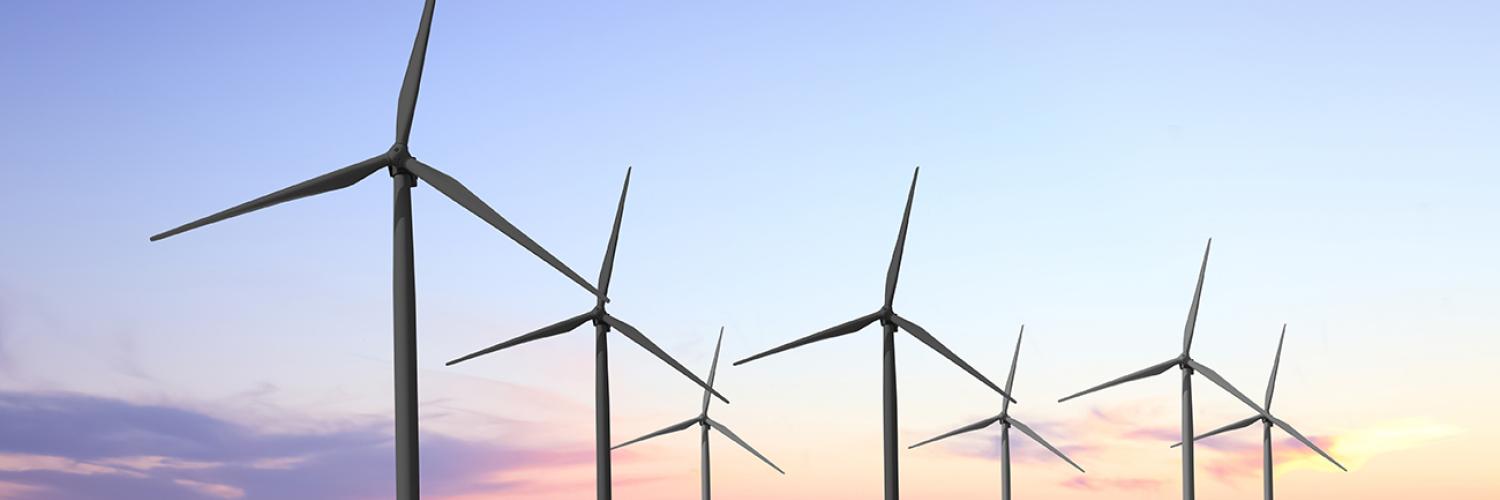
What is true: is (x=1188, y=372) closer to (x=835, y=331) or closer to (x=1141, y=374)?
(x=1141, y=374)

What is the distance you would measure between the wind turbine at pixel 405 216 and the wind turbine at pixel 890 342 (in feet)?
59.6

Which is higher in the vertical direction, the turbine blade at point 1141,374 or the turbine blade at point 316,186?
the turbine blade at point 1141,374

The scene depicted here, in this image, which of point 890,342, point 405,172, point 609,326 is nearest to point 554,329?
point 609,326

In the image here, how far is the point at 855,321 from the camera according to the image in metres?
58.5

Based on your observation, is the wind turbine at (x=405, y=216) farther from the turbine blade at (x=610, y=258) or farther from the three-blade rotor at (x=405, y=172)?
the turbine blade at (x=610, y=258)

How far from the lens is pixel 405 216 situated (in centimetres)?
3362

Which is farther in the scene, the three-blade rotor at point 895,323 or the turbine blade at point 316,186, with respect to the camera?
the three-blade rotor at point 895,323

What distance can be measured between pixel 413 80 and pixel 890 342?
22.3 meters

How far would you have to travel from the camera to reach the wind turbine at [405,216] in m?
31.5

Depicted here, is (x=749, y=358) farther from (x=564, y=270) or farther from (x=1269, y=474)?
(x=1269, y=474)

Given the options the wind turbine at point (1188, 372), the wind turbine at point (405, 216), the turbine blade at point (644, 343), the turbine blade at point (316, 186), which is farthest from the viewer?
the wind turbine at point (1188, 372)

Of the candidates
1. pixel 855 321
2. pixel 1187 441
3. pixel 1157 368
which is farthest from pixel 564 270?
pixel 1157 368

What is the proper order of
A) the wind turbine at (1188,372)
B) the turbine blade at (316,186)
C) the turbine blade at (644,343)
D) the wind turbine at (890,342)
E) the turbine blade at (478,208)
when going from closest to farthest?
1. the turbine blade at (316,186)
2. the turbine blade at (478,208)
3. the wind turbine at (890,342)
4. the turbine blade at (644,343)
5. the wind turbine at (1188,372)

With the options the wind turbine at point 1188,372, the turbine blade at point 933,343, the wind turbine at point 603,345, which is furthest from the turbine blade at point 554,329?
the wind turbine at point 1188,372
